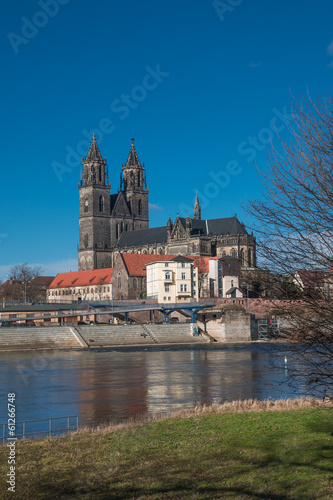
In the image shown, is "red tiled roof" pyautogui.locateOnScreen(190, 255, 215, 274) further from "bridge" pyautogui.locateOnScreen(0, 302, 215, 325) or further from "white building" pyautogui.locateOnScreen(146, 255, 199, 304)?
"bridge" pyautogui.locateOnScreen(0, 302, 215, 325)

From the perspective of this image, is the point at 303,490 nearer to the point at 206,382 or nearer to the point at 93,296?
the point at 206,382

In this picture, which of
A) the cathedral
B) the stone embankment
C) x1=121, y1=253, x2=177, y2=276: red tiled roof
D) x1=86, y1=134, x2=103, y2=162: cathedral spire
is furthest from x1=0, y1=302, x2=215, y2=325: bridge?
x1=86, y1=134, x2=103, y2=162: cathedral spire

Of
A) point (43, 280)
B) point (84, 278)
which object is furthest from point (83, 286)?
point (43, 280)

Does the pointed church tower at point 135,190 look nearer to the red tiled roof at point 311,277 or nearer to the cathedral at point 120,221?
the cathedral at point 120,221

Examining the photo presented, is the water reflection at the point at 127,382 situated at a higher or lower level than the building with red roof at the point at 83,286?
lower

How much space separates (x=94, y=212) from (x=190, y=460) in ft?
547

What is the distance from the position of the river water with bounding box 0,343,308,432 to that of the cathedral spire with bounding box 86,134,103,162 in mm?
126125

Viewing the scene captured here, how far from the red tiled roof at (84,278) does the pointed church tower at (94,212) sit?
62.1 ft

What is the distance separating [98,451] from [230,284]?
108 meters

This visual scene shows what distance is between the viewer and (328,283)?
37.1 feet

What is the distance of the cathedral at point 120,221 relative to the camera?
158 meters

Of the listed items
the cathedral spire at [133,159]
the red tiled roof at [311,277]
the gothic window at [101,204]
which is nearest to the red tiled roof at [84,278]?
the gothic window at [101,204]

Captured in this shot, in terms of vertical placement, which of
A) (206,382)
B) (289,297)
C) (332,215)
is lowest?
(206,382)

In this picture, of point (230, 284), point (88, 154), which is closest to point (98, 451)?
point (230, 284)
